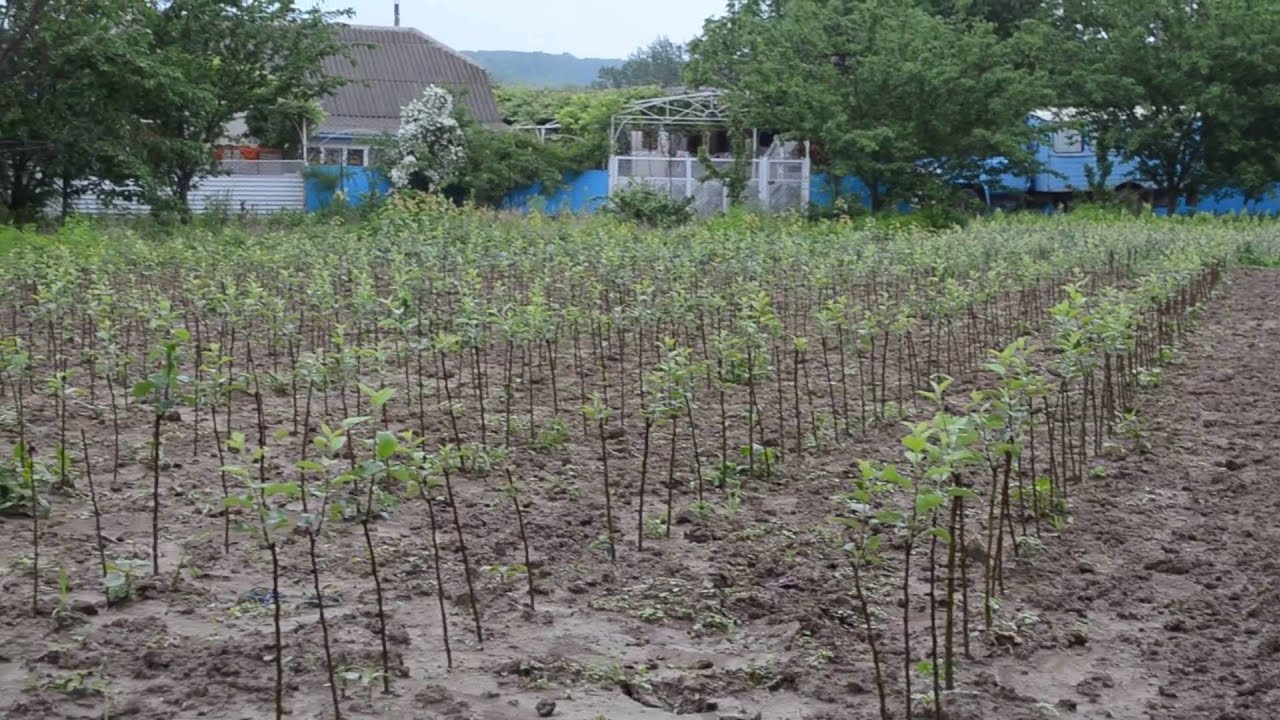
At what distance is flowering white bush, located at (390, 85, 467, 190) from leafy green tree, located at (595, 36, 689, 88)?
63.1m

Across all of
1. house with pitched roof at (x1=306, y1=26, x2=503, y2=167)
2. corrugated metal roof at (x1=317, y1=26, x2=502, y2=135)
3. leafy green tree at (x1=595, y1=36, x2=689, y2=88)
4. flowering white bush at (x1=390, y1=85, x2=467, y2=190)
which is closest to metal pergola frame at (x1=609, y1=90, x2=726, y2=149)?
flowering white bush at (x1=390, y1=85, x2=467, y2=190)

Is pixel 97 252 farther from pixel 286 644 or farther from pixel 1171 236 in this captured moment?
pixel 1171 236

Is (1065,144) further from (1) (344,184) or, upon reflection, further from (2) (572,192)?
(1) (344,184)

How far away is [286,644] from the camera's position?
4461mm

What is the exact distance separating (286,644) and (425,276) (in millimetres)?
8214

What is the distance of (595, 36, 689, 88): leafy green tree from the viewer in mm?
97750

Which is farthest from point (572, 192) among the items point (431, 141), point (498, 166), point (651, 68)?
point (651, 68)

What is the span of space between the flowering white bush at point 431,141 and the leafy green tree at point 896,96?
687cm

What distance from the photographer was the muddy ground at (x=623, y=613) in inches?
163

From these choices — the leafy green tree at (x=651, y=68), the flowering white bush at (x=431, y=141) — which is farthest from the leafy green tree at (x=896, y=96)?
the leafy green tree at (x=651, y=68)

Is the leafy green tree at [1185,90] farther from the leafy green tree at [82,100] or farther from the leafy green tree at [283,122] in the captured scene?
the leafy green tree at [82,100]

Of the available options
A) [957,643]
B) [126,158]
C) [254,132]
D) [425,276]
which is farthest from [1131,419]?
[254,132]

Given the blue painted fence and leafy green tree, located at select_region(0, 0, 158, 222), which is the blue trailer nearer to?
the blue painted fence

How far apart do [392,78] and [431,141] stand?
36.9 ft
